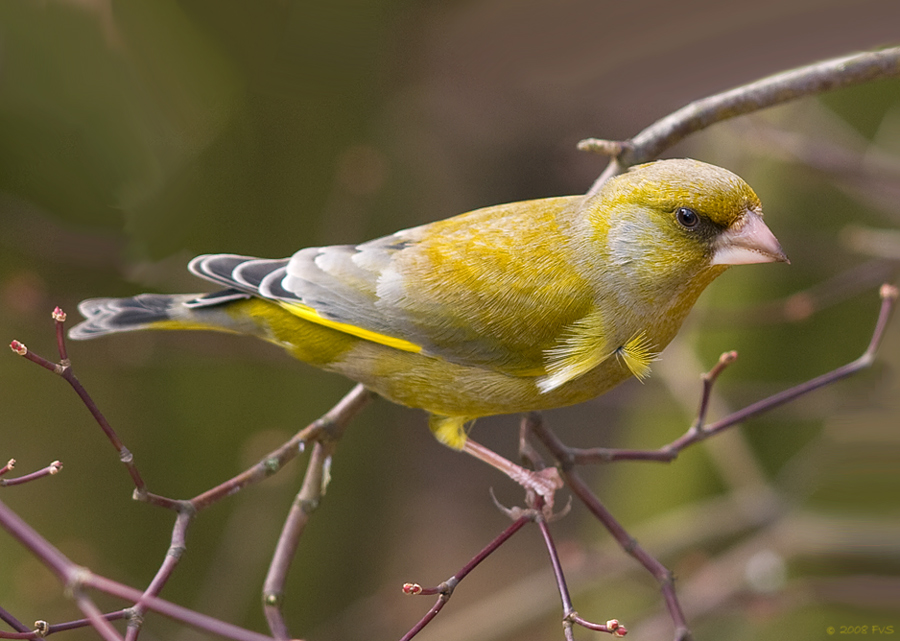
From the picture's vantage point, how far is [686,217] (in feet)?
8.26

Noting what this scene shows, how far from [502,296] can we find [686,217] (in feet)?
2.07

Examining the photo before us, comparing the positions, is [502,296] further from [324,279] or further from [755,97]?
[755,97]

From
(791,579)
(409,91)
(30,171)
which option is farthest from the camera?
(409,91)

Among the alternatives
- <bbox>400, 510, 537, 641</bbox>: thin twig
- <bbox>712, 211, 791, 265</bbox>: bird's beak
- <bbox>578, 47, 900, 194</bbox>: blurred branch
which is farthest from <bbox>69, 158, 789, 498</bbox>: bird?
<bbox>400, 510, 537, 641</bbox>: thin twig

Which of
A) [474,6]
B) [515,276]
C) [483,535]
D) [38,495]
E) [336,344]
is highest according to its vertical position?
[474,6]

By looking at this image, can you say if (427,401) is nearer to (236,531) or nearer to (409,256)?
(409,256)

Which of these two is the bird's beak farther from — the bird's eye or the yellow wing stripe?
the yellow wing stripe

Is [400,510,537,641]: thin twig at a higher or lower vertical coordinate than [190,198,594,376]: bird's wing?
lower

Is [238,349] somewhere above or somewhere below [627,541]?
above

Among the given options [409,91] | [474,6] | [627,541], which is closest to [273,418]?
[409,91]

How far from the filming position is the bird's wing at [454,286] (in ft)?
9.00

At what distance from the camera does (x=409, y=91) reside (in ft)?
17.5

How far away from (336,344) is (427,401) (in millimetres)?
384

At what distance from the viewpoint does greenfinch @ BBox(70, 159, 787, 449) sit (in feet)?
8.41
